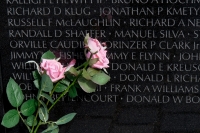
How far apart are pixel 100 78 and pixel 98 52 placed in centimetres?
12

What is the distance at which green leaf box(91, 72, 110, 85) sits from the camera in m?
2.04

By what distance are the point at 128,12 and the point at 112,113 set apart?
43 centimetres

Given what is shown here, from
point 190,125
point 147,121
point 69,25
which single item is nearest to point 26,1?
point 69,25

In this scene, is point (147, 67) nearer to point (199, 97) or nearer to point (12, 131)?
point (199, 97)

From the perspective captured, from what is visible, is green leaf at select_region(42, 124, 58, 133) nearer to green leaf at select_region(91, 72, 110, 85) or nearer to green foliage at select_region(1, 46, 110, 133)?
green foliage at select_region(1, 46, 110, 133)

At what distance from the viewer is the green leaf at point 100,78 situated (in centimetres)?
204

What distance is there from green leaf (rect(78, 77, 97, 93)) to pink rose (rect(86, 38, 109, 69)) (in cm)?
9

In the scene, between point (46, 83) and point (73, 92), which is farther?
point (73, 92)

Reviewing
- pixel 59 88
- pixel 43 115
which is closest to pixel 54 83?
pixel 59 88

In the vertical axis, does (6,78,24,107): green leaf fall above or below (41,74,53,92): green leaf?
below

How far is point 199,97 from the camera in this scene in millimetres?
2145

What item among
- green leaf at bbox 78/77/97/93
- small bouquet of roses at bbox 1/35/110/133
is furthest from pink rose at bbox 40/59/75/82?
green leaf at bbox 78/77/97/93

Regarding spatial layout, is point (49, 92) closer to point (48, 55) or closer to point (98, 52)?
point (48, 55)

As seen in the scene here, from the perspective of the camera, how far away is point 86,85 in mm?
2084
